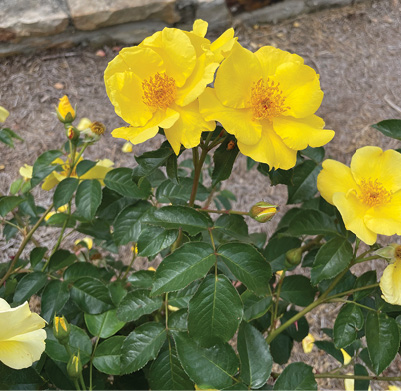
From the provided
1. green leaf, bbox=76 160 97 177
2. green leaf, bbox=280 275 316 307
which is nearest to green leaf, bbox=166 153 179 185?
green leaf, bbox=76 160 97 177

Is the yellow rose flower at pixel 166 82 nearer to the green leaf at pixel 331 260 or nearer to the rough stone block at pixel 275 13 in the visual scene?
the green leaf at pixel 331 260

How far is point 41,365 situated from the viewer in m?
0.87

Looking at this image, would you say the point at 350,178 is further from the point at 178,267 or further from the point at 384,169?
the point at 178,267

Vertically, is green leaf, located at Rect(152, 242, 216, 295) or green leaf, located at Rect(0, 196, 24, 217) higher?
green leaf, located at Rect(152, 242, 216, 295)

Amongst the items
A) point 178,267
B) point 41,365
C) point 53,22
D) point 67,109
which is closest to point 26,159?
point 53,22

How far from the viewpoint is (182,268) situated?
2.40ft

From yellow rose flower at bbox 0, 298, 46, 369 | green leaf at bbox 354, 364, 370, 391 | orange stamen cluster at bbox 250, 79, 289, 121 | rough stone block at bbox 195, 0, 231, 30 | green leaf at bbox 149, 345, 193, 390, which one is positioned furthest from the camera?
rough stone block at bbox 195, 0, 231, 30

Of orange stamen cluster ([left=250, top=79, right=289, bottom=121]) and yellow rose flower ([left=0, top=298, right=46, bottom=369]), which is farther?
orange stamen cluster ([left=250, top=79, right=289, bottom=121])

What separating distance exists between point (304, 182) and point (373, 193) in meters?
0.21

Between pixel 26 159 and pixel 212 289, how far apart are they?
188 centimetres

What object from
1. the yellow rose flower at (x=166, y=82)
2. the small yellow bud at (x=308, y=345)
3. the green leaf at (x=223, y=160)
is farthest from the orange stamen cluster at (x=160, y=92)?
the small yellow bud at (x=308, y=345)

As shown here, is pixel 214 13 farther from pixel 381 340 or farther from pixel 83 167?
pixel 381 340

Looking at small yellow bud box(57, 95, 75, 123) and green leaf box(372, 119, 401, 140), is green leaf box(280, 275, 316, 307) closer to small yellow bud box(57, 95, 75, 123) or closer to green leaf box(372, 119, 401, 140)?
green leaf box(372, 119, 401, 140)

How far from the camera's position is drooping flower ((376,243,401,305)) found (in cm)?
74
